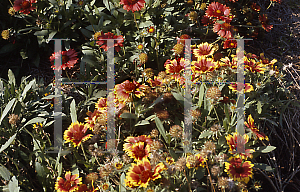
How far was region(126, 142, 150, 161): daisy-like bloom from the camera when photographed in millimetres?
1098

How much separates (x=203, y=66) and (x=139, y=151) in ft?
2.00

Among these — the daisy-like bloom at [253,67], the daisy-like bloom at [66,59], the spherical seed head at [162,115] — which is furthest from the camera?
the daisy-like bloom at [66,59]

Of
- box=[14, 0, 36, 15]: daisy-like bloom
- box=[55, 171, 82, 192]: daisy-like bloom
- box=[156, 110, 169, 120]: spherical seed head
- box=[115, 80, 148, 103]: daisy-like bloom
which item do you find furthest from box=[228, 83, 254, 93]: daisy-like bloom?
box=[14, 0, 36, 15]: daisy-like bloom

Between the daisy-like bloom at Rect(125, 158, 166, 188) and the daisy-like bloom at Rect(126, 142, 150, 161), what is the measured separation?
125 millimetres

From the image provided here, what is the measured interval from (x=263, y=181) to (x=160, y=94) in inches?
32.9

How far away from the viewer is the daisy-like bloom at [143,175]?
2.98 feet

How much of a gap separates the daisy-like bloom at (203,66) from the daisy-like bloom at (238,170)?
1.61 ft

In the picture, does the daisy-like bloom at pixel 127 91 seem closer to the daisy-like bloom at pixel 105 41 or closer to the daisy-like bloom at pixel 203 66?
the daisy-like bloom at pixel 203 66

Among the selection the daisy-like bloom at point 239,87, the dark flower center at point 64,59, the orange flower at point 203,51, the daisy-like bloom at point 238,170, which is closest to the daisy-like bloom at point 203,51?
the orange flower at point 203,51

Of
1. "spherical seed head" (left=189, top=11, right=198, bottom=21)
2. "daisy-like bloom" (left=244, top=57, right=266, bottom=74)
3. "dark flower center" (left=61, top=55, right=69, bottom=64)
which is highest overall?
"spherical seed head" (left=189, top=11, right=198, bottom=21)

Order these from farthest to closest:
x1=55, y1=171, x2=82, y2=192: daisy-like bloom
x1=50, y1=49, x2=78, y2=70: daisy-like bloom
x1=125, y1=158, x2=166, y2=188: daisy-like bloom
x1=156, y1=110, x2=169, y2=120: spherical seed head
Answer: x1=50, y1=49, x2=78, y2=70: daisy-like bloom < x1=156, y1=110, x2=169, y2=120: spherical seed head < x1=55, y1=171, x2=82, y2=192: daisy-like bloom < x1=125, y1=158, x2=166, y2=188: daisy-like bloom

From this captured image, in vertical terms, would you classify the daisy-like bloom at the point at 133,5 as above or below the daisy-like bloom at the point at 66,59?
above

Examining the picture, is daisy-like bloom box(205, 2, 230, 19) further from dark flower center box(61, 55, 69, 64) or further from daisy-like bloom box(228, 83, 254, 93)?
dark flower center box(61, 55, 69, 64)

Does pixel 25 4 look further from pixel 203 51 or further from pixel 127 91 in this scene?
pixel 203 51
